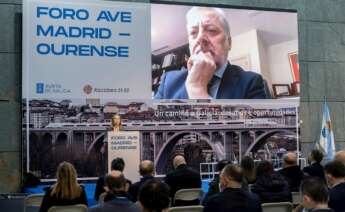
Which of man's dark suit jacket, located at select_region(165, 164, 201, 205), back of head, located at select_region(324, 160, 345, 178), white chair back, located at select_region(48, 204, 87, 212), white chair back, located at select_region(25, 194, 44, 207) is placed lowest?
white chair back, located at select_region(25, 194, 44, 207)

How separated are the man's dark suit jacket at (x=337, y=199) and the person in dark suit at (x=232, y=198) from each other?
1.76 feet

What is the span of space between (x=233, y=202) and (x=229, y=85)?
580 centimetres

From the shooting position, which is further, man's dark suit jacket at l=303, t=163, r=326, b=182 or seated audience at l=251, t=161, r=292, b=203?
man's dark suit jacket at l=303, t=163, r=326, b=182

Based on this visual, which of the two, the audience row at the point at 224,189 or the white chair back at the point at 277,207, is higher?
the audience row at the point at 224,189

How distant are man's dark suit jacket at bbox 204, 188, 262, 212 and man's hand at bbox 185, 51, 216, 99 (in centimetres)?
536

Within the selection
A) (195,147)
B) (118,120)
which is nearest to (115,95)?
(118,120)

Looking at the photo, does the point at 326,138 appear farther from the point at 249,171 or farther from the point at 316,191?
the point at 316,191

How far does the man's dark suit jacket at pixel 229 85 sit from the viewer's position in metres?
8.94

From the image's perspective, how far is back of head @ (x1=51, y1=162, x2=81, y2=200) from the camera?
182 inches

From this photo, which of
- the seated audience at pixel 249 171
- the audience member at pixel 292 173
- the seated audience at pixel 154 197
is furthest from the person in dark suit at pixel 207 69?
the seated audience at pixel 154 197

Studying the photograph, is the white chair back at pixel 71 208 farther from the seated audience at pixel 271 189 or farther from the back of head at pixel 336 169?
the back of head at pixel 336 169

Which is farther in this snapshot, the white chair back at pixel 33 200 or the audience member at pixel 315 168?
the audience member at pixel 315 168

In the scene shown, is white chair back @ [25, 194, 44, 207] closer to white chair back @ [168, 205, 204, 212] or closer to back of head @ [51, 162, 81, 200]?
back of head @ [51, 162, 81, 200]

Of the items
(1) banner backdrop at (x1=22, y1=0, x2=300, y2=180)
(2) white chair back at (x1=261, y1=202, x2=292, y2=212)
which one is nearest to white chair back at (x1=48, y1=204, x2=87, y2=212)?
(2) white chair back at (x1=261, y1=202, x2=292, y2=212)
